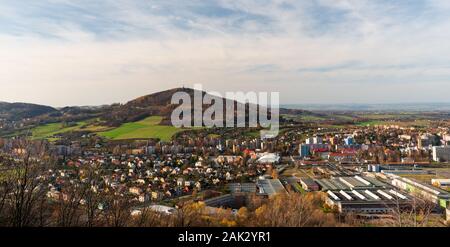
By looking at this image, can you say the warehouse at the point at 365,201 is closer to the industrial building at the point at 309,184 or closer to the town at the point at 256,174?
the town at the point at 256,174

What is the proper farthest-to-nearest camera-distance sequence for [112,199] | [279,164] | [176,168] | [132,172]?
[279,164] < [176,168] < [132,172] < [112,199]

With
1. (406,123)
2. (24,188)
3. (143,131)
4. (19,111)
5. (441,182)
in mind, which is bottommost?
(441,182)

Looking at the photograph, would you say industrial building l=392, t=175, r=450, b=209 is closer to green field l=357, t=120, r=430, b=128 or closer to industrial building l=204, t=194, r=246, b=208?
industrial building l=204, t=194, r=246, b=208

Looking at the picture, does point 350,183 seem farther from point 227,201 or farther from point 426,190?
point 227,201

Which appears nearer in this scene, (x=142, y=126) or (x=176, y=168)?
(x=176, y=168)

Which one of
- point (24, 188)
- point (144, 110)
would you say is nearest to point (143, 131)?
point (144, 110)

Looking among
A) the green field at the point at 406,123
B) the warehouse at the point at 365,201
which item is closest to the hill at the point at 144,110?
the green field at the point at 406,123
